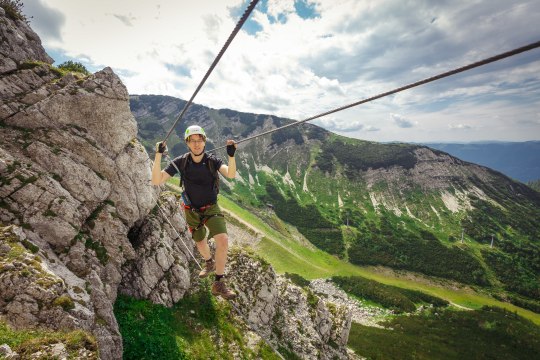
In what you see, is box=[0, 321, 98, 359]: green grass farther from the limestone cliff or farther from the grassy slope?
the grassy slope

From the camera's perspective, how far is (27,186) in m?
19.4

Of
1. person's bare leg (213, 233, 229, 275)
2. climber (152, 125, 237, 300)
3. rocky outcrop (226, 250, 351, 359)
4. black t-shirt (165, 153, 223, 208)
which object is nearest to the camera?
climber (152, 125, 237, 300)

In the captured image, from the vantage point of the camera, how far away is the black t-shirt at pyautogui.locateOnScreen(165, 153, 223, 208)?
33.9 ft

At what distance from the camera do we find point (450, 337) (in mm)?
97188

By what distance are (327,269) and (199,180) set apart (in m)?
139

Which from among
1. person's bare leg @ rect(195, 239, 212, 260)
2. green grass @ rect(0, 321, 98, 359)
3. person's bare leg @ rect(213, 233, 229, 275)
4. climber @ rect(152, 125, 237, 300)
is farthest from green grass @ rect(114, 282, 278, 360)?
climber @ rect(152, 125, 237, 300)

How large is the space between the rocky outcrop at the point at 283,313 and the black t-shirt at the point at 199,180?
84.4 ft

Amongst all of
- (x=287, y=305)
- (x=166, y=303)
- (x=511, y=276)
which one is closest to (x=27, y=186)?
(x=166, y=303)

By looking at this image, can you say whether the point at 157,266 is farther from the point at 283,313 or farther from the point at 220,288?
the point at 220,288

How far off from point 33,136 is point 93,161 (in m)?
4.45

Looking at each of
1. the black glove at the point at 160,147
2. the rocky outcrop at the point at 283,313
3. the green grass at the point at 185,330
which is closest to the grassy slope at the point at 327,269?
the rocky outcrop at the point at 283,313

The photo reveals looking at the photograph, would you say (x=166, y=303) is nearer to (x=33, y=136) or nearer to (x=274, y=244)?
(x=33, y=136)

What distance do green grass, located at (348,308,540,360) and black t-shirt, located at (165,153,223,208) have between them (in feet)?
268

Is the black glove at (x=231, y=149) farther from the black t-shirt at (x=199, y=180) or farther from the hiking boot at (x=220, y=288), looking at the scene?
the hiking boot at (x=220, y=288)
